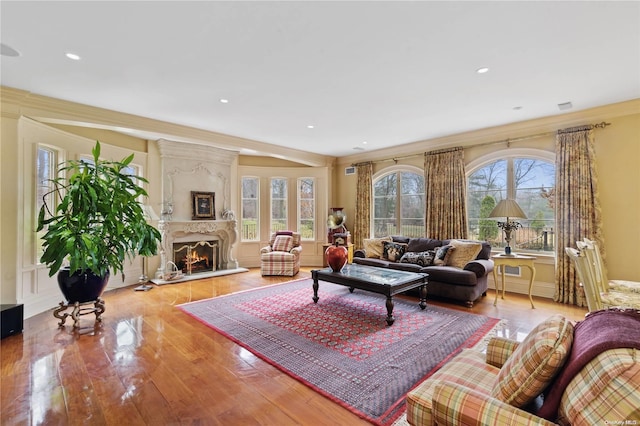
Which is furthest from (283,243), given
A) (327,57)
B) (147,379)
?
(327,57)

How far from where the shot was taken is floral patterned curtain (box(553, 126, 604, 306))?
4.20 m

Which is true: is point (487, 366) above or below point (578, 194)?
below

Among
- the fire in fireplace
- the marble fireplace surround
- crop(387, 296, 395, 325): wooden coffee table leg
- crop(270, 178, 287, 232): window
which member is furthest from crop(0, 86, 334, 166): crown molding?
crop(387, 296, 395, 325): wooden coffee table leg

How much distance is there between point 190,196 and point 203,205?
33 cm

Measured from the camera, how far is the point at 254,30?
7.93ft

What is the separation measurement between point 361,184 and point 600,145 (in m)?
4.27

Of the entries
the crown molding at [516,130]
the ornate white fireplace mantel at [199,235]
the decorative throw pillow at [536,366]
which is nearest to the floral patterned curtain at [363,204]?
the crown molding at [516,130]

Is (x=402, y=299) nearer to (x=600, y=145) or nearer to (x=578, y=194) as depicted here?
(x=578, y=194)

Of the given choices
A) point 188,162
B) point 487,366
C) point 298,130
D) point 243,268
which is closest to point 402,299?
point 487,366

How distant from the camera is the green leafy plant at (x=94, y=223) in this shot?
10.5 feet

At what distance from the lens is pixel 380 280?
3.81 m

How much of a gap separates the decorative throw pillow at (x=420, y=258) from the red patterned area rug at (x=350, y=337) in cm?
83

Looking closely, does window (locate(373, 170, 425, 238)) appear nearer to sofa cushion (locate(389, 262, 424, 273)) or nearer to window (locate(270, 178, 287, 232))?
sofa cushion (locate(389, 262, 424, 273))

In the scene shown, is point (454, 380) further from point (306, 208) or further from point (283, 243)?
point (306, 208)
